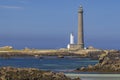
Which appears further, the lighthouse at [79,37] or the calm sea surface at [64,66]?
the lighthouse at [79,37]

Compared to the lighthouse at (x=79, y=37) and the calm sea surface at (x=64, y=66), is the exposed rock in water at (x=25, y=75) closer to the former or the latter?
the calm sea surface at (x=64, y=66)

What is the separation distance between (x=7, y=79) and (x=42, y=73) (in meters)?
2.05

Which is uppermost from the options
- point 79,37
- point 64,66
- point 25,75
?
point 79,37

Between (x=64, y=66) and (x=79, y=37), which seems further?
(x=79, y=37)

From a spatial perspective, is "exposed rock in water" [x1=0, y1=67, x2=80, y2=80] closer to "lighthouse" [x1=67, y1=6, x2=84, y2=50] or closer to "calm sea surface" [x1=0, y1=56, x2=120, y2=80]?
"calm sea surface" [x1=0, y1=56, x2=120, y2=80]

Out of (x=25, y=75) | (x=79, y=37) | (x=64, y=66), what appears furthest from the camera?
(x=79, y=37)

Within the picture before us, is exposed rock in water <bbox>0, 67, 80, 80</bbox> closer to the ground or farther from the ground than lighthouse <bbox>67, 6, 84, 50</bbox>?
closer to the ground

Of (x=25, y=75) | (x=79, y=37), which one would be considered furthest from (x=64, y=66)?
(x=79, y=37)

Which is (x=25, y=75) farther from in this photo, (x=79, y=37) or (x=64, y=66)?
(x=79, y=37)

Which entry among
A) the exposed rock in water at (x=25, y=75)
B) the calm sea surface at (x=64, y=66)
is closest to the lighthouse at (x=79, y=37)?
the calm sea surface at (x=64, y=66)

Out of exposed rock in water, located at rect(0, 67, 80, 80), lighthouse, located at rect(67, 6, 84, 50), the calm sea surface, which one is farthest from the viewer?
lighthouse, located at rect(67, 6, 84, 50)

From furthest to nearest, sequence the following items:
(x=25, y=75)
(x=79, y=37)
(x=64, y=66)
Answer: (x=79, y=37), (x=64, y=66), (x=25, y=75)

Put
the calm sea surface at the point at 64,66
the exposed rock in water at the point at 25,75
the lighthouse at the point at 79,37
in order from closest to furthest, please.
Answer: the exposed rock in water at the point at 25,75 → the calm sea surface at the point at 64,66 → the lighthouse at the point at 79,37

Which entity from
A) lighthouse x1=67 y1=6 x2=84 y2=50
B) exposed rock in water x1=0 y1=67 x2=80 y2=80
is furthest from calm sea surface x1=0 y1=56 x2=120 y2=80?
lighthouse x1=67 y1=6 x2=84 y2=50
